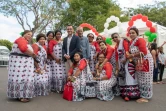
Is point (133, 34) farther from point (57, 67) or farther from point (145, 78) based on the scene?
point (57, 67)

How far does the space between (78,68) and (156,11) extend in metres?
30.3

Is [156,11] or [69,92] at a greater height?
[156,11]

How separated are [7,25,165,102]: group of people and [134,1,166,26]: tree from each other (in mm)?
27717

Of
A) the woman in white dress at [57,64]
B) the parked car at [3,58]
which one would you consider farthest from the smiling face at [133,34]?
the parked car at [3,58]

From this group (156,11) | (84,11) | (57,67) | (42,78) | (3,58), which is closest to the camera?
(42,78)

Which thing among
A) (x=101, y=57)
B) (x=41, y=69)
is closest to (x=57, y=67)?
(x=41, y=69)

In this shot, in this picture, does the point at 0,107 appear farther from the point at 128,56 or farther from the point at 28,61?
the point at 128,56

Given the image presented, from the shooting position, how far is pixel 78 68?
17.4 ft

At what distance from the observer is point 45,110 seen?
441 centimetres

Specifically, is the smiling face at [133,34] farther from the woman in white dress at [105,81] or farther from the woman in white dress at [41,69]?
the woman in white dress at [41,69]

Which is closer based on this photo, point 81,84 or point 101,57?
point 81,84

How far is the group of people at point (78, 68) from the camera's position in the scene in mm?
4906

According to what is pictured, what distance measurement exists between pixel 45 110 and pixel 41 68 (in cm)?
152

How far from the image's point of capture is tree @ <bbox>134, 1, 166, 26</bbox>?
102 feet
